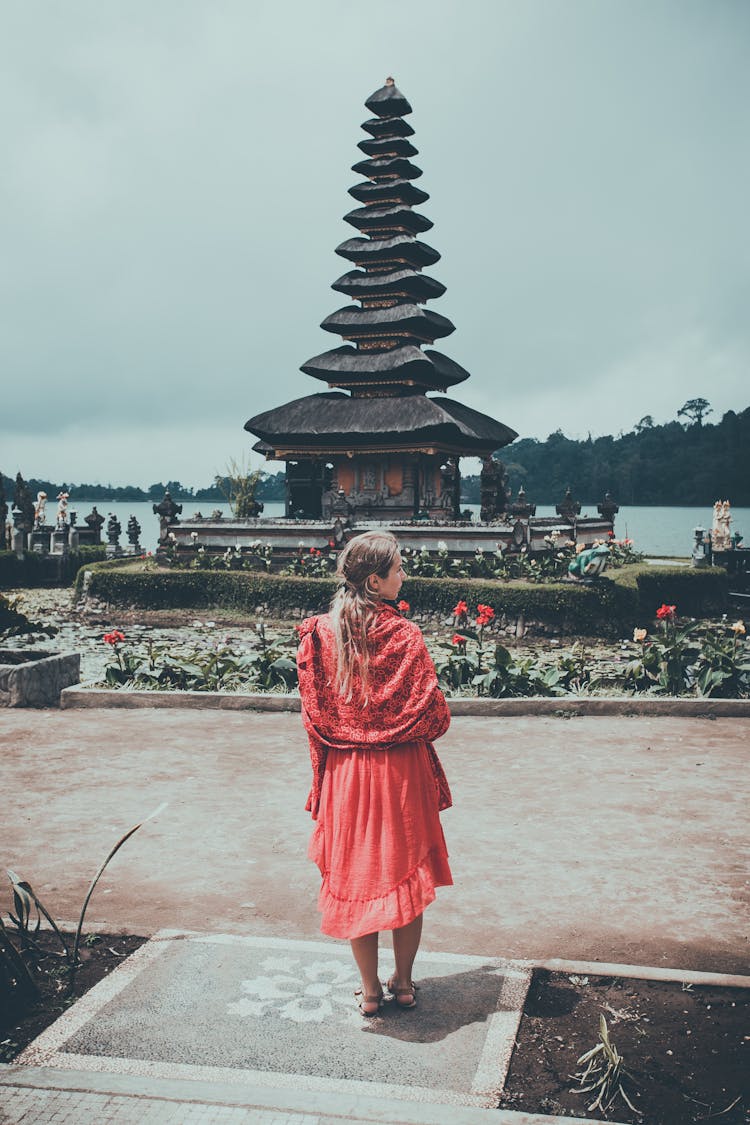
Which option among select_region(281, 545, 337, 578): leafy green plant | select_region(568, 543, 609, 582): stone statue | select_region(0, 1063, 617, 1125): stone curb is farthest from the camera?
select_region(281, 545, 337, 578): leafy green plant

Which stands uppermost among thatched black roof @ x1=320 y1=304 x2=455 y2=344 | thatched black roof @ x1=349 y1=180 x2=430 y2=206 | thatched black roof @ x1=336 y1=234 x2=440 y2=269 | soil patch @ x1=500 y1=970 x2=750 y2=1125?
thatched black roof @ x1=349 y1=180 x2=430 y2=206

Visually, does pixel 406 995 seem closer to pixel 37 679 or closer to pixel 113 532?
pixel 37 679

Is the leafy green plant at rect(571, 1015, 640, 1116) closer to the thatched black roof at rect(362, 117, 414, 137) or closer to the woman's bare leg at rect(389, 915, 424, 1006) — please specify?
the woman's bare leg at rect(389, 915, 424, 1006)

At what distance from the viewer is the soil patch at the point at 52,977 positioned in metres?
A: 3.69

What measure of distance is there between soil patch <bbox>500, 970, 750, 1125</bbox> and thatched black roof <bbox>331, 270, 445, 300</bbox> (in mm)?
31413

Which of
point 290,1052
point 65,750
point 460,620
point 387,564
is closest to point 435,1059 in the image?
point 290,1052

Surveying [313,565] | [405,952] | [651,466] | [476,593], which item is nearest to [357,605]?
[405,952]

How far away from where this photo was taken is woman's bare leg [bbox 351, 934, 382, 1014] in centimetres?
375

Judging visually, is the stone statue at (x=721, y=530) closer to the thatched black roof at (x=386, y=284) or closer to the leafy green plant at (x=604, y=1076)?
the thatched black roof at (x=386, y=284)

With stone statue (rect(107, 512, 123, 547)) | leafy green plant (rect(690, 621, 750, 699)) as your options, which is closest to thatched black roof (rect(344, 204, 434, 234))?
stone statue (rect(107, 512, 123, 547))

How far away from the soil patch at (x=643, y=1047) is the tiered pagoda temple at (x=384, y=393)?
25.9m

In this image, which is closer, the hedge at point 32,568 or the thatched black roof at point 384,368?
the hedge at point 32,568

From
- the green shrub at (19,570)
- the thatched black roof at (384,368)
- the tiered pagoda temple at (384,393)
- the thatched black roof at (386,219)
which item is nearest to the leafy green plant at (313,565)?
the tiered pagoda temple at (384,393)

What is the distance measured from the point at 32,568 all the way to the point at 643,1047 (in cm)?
2936
